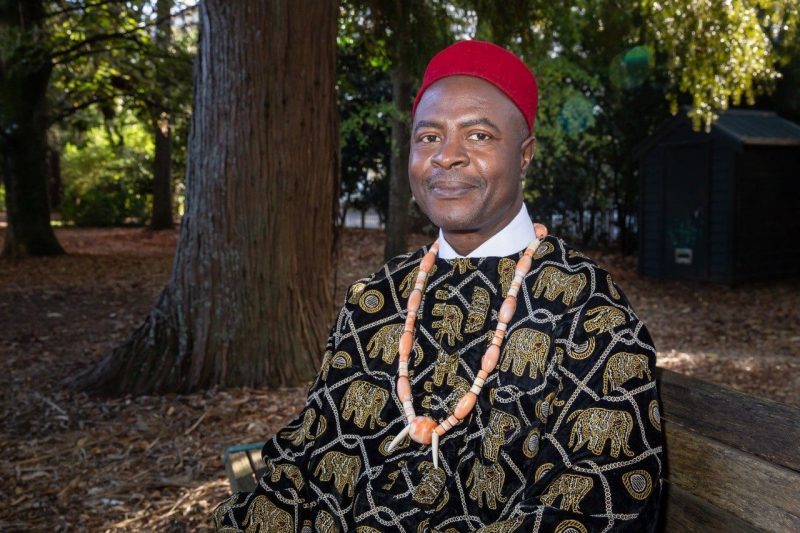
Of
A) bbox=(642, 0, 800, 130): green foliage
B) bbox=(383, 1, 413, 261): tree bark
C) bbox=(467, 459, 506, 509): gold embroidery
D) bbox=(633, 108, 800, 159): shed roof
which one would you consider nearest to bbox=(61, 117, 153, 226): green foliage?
bbox=(383, 1, 413, 261): tree bark

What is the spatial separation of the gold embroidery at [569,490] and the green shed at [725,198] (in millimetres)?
11777

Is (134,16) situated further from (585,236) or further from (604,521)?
(604,521)

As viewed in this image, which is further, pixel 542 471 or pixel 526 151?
pixel 526 151

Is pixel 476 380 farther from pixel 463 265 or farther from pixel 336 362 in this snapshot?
pixel 336 362

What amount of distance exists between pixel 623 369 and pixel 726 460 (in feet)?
1.17

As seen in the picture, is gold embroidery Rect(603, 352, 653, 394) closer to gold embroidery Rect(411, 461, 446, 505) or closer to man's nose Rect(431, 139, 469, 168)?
gold embroidery Rect(411, 461, 446, 505)

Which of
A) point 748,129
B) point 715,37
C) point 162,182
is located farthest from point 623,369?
point 162,182

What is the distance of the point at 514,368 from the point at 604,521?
417 millimetres

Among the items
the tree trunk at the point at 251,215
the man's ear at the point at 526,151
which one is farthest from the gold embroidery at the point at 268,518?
the tree trunk at the point at 251,215

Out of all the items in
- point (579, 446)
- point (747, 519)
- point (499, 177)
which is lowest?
point (747, 519)

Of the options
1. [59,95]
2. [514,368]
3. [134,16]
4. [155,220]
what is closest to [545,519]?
[514,368]

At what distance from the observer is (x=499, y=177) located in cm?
204

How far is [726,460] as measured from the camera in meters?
1.85

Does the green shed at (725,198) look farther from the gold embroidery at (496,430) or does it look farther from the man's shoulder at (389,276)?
the gold embroidery at (496,430)
